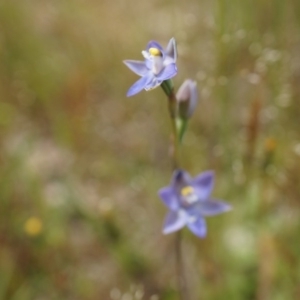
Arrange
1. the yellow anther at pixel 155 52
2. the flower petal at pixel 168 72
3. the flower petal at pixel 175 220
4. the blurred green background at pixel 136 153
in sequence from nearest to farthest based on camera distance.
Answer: the flower petal at pixel 168 72 < the yellow anther at pixel 155 52 < the flower petal at pixel 175 220 < the blurred green background at pixel 136 153

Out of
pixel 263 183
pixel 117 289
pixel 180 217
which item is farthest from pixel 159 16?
pixel 180 217

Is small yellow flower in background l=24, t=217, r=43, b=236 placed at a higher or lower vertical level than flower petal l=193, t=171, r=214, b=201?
lower

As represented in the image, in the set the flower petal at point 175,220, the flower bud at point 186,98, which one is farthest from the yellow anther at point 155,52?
the flower petal at point 175,220

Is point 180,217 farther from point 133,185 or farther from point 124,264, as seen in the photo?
point 133,185

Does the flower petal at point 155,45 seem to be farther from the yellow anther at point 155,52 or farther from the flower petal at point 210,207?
the flower petal at point 210,207

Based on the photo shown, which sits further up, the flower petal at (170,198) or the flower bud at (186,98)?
the flower bud at (186,98)

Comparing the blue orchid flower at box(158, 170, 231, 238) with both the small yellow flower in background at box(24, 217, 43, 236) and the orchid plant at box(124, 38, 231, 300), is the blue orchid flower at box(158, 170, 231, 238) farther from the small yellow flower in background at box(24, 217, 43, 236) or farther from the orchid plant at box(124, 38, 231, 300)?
the small yellow flower in background at box(24, 217, 43, 236)

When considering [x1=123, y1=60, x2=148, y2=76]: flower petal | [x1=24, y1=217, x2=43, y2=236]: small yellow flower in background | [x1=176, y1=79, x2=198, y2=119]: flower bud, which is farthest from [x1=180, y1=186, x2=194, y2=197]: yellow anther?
[x1=24, y1=217, x2=43, y2=236]: small yellow flower in background
